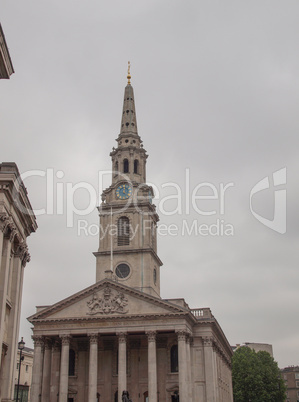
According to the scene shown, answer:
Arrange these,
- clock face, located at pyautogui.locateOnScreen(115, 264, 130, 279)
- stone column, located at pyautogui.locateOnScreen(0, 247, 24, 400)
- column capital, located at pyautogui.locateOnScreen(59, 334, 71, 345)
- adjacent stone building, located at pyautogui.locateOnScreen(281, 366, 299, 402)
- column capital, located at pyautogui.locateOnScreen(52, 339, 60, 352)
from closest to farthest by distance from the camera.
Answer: stone column, located at pyautogui.locateOnScreen(0, 247, 24, 400) → column capital, located at pyautogui.locateOnScreen(59, 334, 71, 345) → column capital, located at pyautogui.locateOnScreen(52, 339, 60, 352) → clock face, located at pyautogui.locateOnScreen(115, 264, 130, 279) → adjacent stone building, located at pyautogui.locateOnScreen(281, 366, 299, 402)

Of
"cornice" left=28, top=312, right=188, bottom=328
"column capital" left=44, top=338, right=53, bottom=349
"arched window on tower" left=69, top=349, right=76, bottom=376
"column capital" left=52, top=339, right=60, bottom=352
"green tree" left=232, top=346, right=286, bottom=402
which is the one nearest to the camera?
"cornice" left=28, top=312, right=188, bottom=328

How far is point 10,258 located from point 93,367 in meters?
30.9

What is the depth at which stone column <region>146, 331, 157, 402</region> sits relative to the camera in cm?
5012

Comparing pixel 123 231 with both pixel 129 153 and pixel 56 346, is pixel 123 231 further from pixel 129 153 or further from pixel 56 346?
pixel 56 346

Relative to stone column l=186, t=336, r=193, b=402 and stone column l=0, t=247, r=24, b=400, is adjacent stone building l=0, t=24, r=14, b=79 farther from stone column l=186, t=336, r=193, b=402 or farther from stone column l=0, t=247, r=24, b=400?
stone column l=186, t=336, r=193, b=402

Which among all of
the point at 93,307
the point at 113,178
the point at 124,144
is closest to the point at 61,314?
the point at 93,307

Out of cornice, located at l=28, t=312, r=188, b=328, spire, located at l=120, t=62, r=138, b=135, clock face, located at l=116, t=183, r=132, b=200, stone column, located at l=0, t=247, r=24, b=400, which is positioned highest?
spire, located at l=120, t=62, r=138, b=135

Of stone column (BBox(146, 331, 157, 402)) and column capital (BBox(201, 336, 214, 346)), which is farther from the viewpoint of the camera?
column capital (BBox(201, 336, 214, 346))

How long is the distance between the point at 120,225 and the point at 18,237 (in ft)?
136

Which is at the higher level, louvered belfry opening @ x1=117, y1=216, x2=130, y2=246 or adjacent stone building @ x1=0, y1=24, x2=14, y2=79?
louvered belfry opening @ x1=117, y1=216, x2=130, y2=246

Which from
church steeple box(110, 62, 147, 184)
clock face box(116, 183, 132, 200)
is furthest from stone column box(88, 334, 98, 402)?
church steeple box(110, 62, 147, 184)

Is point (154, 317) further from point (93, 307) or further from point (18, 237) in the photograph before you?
point (18, 237)

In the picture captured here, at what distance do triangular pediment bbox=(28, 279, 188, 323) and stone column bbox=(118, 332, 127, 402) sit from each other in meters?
2.34

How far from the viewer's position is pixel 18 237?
23906 mm
